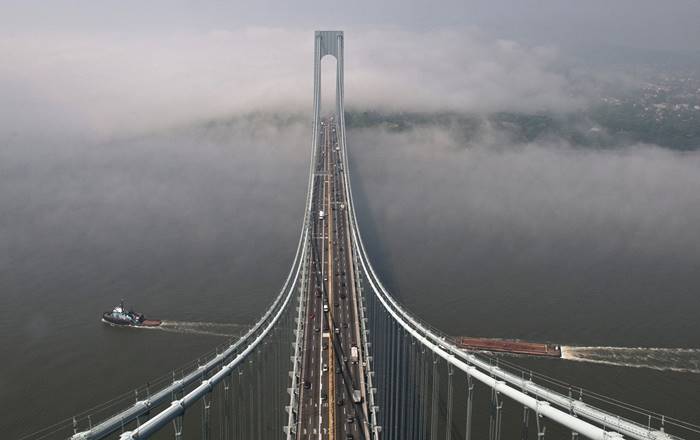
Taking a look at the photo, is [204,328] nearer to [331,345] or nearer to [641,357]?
[331,345]

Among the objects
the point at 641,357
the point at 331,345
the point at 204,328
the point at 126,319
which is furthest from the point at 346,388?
the point at 126,319

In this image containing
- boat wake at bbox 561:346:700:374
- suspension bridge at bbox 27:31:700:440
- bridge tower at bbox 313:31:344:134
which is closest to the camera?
suspension bridge at bbox 27:31:700:440

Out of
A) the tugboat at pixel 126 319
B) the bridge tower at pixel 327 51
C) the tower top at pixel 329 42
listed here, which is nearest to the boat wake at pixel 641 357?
the tugboat at pixel 126 319

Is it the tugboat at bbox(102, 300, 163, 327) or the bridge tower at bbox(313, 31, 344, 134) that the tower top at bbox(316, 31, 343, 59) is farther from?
the tugboat at bbox(102, 300, 163, 327)

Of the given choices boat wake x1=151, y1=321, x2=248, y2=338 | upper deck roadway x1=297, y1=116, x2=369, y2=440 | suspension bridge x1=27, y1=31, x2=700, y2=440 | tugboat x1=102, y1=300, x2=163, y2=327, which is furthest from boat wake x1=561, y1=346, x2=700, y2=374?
tugboat x1=102, y1=300, x2=163, y2=327

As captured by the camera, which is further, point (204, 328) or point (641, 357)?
point (204, 328)

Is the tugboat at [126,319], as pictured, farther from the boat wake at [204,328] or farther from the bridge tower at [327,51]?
the bridge tower at [327,51]
